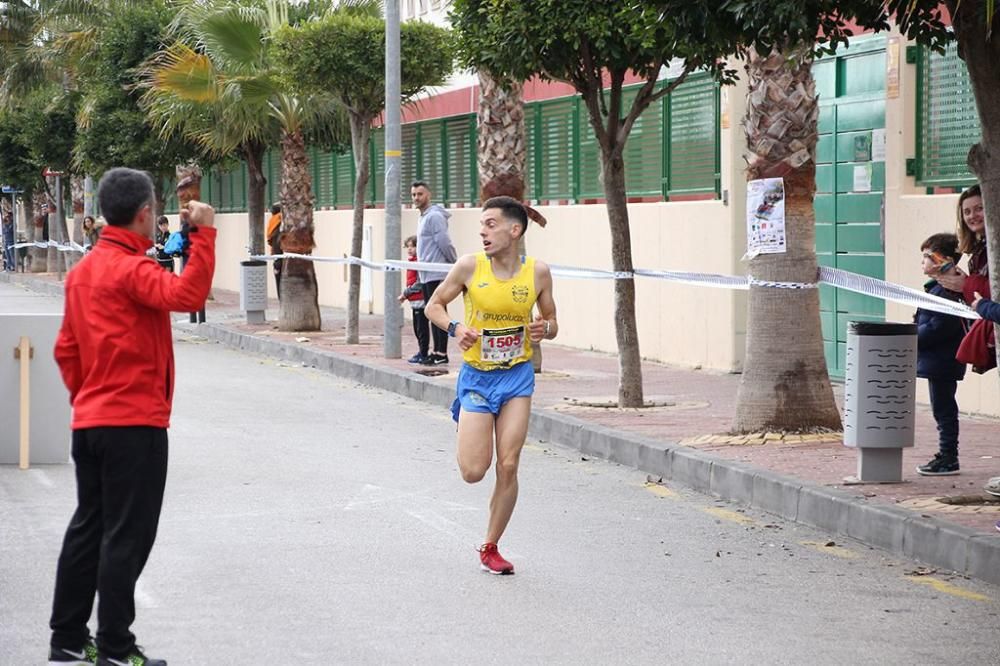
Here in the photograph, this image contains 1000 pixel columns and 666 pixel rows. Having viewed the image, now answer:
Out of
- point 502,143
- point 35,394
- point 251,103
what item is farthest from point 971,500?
point 251,103

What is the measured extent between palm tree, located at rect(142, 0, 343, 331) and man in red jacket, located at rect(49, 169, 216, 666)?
15324 mm

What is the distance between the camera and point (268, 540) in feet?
28.2

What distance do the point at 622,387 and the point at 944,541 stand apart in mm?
5855

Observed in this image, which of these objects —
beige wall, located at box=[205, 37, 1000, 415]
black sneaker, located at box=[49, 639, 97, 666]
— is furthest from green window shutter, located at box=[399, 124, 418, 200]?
black sneaker, located at box=[49, 639, 97, 666]

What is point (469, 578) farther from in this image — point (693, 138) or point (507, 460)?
point (693, 138)

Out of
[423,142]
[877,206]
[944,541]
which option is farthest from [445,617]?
[423,142]

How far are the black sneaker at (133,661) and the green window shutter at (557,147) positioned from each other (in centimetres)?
1592

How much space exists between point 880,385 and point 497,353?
251 cm

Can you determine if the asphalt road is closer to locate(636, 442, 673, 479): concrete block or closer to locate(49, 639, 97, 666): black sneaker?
locate(636, 442, 673, 479): concrete block

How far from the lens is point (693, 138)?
18453 mm

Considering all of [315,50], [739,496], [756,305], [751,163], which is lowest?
[739,496]

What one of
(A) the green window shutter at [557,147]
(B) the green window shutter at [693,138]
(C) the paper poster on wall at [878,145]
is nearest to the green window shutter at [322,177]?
(A) the green window shutter at [557,147]

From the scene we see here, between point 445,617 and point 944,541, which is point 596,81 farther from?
point 445,617

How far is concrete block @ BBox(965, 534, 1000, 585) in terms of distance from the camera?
7719mm
